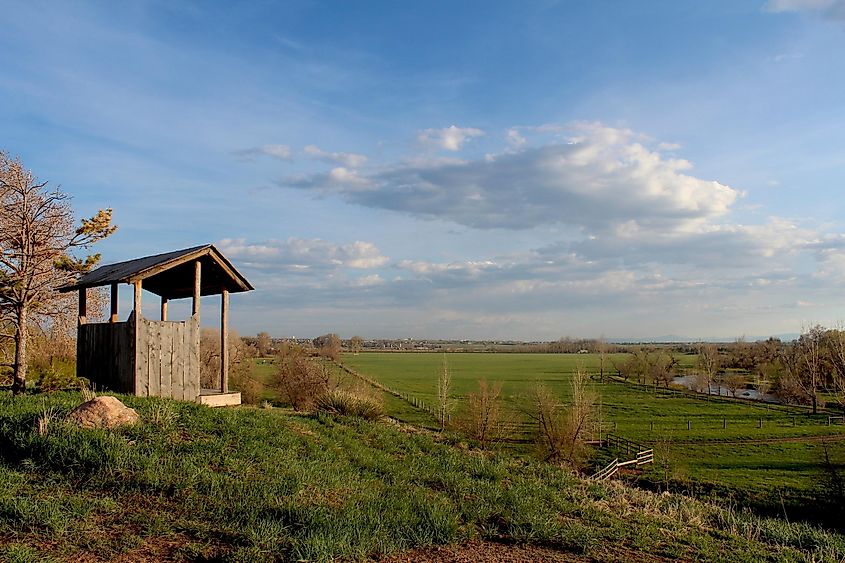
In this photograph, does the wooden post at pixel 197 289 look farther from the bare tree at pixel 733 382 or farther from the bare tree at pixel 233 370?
the bare tree at pixel 733 382

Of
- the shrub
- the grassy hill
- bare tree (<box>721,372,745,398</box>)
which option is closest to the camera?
the grassy hill

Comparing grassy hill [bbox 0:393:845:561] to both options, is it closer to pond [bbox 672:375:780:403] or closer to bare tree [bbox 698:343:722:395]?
pond [bbox 672:375:780:403]

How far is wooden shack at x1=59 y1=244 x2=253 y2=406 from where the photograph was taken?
40.0ft

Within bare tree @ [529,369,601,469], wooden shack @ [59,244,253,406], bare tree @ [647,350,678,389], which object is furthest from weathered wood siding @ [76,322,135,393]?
bare tree @ [647,350,678,389]

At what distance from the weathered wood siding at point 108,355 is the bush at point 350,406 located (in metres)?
4.77

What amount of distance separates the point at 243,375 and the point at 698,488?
2954 cm

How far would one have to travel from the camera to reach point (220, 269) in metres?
14.4

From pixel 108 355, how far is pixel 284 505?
8681 millimetres

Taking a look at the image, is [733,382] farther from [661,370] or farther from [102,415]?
[102,415]

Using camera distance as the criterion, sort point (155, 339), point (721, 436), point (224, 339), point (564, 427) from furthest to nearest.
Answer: point (721, 436)
point (564, 427)
point (224, 339)
point (155, 339)

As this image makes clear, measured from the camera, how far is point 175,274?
49.4 ft

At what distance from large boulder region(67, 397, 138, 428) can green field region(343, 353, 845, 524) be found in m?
27.3

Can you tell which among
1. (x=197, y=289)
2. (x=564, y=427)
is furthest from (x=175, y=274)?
(x=564, y=427)

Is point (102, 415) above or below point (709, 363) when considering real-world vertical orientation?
above
